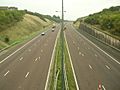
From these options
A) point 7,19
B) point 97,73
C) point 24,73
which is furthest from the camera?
point 7,19

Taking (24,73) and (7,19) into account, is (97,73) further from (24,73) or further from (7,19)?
(7,19)

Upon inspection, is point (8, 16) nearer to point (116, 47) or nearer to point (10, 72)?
point (116, 47)

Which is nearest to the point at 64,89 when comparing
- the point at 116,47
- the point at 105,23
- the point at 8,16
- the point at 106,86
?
the point at 106,86

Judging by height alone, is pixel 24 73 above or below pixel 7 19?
above

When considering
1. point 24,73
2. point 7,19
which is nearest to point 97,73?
point 24,73

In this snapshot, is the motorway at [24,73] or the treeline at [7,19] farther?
the treeline at [7,19]

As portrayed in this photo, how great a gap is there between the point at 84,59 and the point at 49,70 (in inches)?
469

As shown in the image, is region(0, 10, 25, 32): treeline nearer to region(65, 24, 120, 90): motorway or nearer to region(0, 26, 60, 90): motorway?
region(0, 26, 60, 90): motorway

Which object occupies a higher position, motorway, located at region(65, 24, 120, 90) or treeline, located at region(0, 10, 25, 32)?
motorway, located at region(65, 24, 120, 90)

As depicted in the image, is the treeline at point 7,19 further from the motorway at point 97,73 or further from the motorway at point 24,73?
the motorway at point 97,73

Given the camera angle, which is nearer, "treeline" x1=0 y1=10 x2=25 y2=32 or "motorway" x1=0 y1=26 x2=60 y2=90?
"motorway" x1=0 y1=26 x2=60 y2=90

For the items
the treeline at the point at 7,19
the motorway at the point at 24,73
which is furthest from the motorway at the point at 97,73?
the treeline at the point at 7,19

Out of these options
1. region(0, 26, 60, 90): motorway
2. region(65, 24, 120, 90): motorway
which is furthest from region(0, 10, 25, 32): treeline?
region(65, 24, 120, 90): motorway

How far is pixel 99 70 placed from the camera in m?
39.1
